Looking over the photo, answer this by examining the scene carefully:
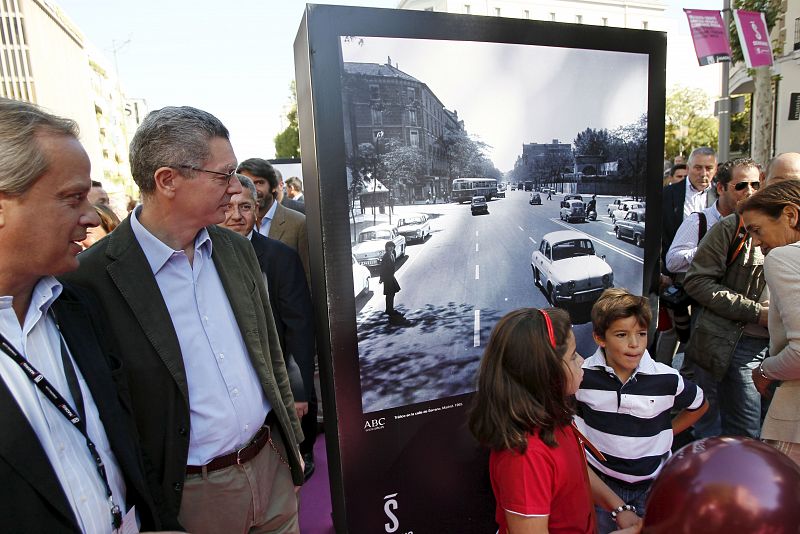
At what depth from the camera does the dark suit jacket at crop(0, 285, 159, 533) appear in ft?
3.09

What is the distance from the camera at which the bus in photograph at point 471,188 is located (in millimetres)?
2170

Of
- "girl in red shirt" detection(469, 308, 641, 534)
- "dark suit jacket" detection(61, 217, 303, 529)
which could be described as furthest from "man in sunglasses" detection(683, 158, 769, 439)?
"dark suit jacket" detection(61, 217, 303, 529)

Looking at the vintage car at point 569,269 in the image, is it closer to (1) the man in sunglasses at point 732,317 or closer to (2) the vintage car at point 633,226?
(2) the vintage car at point 633,226

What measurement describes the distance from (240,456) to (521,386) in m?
0.94

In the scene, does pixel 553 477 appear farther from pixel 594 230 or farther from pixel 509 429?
pixel 594 230

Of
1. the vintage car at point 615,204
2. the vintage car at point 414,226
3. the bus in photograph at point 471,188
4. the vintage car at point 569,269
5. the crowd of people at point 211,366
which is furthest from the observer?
the vintage car at point 615,204

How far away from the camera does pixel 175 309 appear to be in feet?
5.11

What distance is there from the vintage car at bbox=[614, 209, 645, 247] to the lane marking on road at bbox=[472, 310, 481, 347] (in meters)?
0.99

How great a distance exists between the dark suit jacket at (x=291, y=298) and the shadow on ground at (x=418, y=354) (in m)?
0.69

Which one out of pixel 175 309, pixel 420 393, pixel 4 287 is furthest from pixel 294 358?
pixel 4 287

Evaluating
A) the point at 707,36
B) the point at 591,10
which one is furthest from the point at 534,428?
the point at 591,10

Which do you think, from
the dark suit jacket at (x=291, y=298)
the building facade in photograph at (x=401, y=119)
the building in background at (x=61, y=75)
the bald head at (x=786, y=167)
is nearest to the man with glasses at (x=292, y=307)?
the dark suit jacket at (x=291, y=298)

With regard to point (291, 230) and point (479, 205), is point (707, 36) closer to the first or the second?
point (291, 230)

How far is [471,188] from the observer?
221 centimetres
